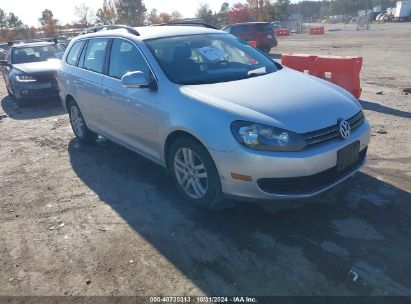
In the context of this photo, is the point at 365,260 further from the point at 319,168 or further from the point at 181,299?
the point at 181,299

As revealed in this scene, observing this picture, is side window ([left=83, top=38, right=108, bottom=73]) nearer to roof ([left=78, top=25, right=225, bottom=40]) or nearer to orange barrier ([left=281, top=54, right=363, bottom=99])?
roof ([left=78, top=25, right=225, bottom=40])

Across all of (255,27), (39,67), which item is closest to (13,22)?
(255,27)

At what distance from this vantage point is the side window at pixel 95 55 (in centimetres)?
525

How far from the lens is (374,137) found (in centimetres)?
592

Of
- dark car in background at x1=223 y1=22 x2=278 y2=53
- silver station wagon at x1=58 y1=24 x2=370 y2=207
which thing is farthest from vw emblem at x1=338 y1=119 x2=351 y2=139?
dark car in background at x1=223 y1=22 x2=278 y2=53

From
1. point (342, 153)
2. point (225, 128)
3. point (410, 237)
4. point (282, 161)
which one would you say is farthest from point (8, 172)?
point (410, 237)

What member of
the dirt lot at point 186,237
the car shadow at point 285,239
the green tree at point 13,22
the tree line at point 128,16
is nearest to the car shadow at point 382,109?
the dirt lot at point 186,237

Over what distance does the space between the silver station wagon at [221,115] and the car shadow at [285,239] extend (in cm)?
31

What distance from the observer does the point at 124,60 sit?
15.6ft

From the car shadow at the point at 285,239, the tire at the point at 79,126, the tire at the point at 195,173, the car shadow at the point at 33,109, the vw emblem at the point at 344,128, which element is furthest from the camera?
the car shadow at the point at 33,109

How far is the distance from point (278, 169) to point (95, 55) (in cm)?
345

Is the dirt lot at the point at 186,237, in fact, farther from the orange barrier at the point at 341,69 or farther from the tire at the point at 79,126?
the orange barrier at the point at 341,69

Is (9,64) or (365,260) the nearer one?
(365,260)

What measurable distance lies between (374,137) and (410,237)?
286 centimetres
